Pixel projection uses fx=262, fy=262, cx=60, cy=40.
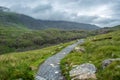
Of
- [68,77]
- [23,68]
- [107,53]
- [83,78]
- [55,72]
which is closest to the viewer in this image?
[23,68]

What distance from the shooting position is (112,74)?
24859 mm

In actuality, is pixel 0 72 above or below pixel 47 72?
above

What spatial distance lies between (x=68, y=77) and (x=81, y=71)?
1581 millimetres

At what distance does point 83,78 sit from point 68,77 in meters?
2.97

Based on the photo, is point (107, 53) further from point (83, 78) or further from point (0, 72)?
point (0, 72)

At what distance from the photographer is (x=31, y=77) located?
22109 mm

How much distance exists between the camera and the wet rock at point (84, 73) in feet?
87.1

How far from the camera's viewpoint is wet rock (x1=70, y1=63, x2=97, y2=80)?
87.1 ft

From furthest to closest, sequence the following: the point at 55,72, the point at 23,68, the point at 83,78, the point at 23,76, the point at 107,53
→ the point at 107,53, the point at 55,72, the point at 83,78, the point at 23,68, the point at 23,76

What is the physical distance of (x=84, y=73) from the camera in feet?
91.4

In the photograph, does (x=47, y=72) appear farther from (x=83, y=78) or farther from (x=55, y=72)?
(x=83, y=78)

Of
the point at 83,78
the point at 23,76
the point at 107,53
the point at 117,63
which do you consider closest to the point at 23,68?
the point at 23,76

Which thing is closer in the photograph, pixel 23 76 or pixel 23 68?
pixel 23 76

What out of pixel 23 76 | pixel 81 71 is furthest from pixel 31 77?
pixel 81 71
